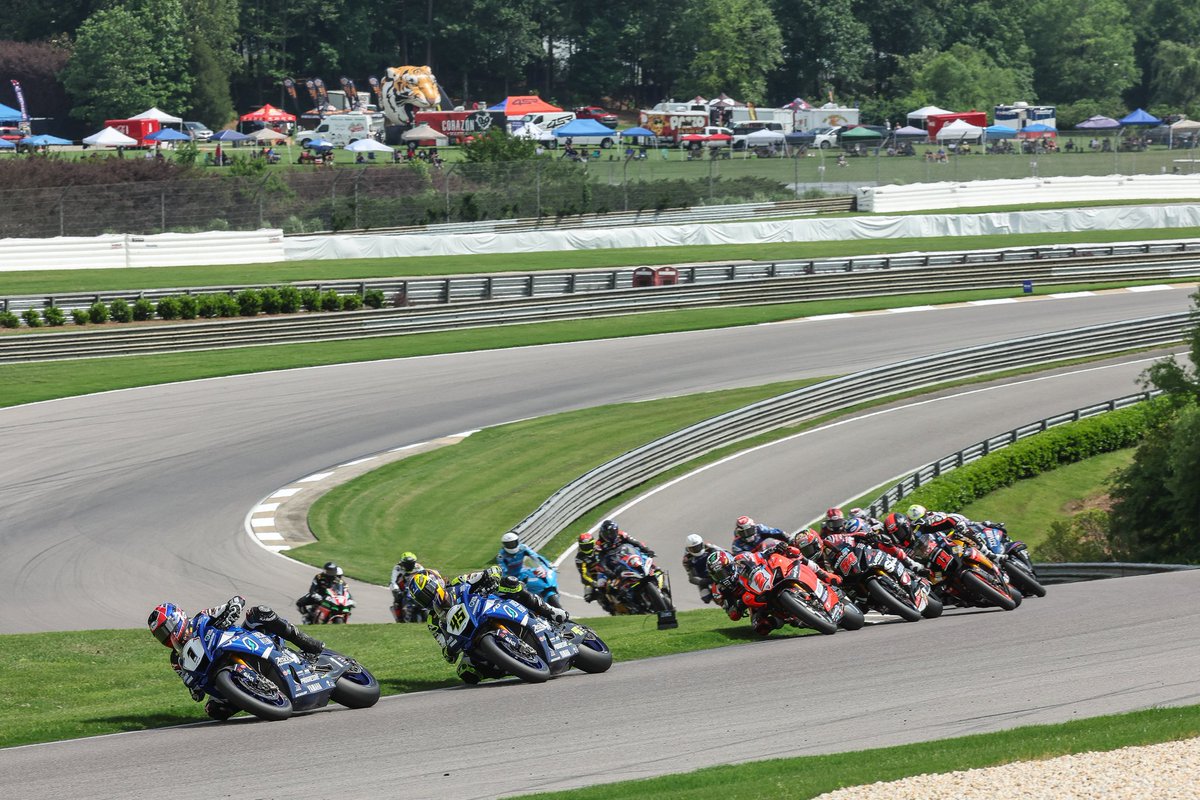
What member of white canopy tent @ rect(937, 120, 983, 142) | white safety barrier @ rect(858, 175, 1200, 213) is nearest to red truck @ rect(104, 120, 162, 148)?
white safety barrier @ rect(858, 175, 1200, 213)

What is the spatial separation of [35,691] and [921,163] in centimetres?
7089

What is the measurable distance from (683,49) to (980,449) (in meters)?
91.7

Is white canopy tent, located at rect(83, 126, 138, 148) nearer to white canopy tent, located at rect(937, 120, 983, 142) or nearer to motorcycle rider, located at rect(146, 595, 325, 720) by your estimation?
white canopy tent, located at rect(937, 120, 983, 142)

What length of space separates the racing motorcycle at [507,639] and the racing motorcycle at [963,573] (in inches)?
188

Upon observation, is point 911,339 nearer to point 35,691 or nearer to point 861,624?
point 861,624

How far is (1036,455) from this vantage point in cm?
3259

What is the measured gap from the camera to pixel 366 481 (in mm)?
27625

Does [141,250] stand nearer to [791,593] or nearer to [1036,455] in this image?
[1036,455]

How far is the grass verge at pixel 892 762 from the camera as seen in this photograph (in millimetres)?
→ 10031

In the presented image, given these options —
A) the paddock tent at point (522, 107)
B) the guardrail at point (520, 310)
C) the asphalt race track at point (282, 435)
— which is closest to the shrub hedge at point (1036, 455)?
the asphalt race track at point (282, 435)

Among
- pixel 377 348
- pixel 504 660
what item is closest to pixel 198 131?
pixel 377 348

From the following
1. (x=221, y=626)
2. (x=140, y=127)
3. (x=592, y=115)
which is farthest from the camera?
(x=592, y=115)

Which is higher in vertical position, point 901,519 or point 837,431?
point 901,519

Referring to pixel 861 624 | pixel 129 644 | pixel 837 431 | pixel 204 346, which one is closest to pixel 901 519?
pixel 861 624
